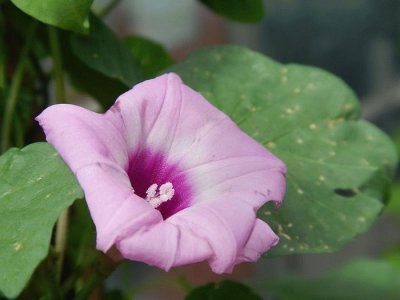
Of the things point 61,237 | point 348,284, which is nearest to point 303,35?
point 348,284

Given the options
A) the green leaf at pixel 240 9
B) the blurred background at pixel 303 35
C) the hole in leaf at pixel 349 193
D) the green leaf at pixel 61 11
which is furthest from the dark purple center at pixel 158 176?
the blurred background at pixel 303 35

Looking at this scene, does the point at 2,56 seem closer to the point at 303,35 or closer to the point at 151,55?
the point at 151,55

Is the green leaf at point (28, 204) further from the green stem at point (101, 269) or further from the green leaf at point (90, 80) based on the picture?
the green leaf at point (90, 80)

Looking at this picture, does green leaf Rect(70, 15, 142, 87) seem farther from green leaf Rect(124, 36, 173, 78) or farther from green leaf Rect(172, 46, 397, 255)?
green leaf Rect(124, 36, 173, 78)

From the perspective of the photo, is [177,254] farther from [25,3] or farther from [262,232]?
[25,3]

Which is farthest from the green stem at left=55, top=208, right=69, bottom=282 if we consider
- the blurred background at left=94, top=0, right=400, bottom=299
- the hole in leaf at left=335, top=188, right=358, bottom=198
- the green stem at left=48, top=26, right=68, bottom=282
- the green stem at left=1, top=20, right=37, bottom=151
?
the blurred background at left=94, top=0, right=400, bottom=299

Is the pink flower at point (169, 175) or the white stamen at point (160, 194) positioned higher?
Answer: the pink flower at point (169, 175)

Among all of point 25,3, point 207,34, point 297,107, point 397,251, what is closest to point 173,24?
point 207,34

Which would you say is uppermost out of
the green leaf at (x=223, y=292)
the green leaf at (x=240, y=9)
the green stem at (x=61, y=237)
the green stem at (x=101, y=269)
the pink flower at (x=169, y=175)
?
the pink flower at (x=169, y=175)
